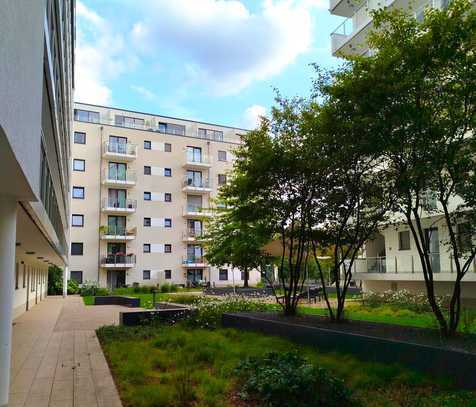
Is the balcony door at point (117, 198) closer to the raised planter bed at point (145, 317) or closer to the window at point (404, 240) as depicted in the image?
the window at point (404, 240)

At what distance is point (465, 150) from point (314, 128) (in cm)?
336

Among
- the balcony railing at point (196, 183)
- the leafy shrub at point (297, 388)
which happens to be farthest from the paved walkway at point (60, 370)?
the balcony railing at point (196, 183)

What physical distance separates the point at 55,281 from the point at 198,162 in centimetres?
1911

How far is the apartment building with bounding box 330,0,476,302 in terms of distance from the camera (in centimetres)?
2009

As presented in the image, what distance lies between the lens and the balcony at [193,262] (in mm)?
49219

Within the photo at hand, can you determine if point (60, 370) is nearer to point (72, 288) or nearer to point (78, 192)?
point (72, 288)

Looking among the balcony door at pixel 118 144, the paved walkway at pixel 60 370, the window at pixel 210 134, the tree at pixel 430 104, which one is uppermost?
the window at pixel 210 134

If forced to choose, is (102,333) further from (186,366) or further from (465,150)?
(465,150)

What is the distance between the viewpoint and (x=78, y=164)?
45.8m

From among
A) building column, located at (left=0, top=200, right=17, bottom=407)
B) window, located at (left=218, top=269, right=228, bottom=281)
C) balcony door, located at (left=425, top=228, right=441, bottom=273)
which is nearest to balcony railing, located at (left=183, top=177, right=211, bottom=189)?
window, located at (left=218, top=269, right=228, bottom=281)

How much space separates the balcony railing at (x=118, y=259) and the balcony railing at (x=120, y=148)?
33.0ft

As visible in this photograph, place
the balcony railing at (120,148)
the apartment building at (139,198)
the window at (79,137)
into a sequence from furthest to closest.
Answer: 1. the balcony railing at (120,148)
2. the window at (79,137)
3. the apartment building at (139,198)

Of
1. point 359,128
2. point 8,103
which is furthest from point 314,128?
point 8,103

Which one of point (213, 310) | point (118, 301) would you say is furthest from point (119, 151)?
point (213, 310)
